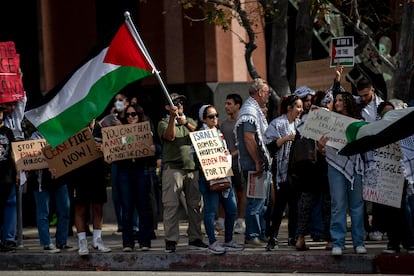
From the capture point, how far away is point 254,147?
1413cm

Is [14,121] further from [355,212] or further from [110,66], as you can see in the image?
[355,212]

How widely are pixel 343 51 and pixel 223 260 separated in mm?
3357

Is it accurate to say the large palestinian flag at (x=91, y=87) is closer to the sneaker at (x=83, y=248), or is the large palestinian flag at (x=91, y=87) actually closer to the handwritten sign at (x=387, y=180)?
the sneaker at (x=83, y=248)

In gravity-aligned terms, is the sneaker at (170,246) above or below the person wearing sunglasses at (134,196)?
below

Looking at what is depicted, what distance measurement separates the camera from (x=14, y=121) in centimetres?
1561

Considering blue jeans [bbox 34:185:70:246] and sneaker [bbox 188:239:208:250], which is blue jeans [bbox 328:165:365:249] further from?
blue jeans [bbox 34:185:70:246]

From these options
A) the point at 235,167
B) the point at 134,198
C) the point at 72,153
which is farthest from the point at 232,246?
the point at 235,167

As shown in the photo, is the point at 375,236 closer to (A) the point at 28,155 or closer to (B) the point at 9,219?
(A) the point at 28,155

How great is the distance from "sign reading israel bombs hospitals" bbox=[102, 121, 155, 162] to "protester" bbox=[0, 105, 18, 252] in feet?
4.88

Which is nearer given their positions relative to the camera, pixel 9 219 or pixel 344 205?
pixel 344 205

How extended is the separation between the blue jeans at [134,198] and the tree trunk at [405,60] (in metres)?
3.80

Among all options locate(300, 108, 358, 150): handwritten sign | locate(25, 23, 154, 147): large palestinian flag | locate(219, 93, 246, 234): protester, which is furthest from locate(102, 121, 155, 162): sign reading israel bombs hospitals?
locate(300, 108, 358, 150): handwritten sign

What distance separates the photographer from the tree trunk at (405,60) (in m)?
15.9

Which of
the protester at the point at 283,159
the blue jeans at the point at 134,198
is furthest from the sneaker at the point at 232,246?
the blue jeans at the point at 134,198
